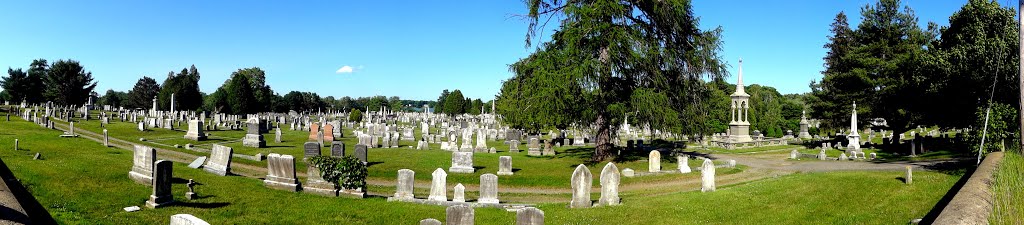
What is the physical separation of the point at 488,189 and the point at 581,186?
2437 millimetres

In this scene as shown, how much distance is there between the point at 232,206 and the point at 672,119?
1602 centimetres

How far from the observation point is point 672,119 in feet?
71.7

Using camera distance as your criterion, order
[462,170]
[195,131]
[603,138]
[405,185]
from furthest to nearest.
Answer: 1. [195,131]
2. [603,138]
3. [462,170]
4. [405,185]

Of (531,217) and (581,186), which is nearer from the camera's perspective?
(531,217)

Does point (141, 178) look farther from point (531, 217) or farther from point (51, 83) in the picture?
point (51, 83)

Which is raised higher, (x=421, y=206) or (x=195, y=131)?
(x=195, y=131)

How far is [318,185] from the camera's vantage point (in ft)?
48.5

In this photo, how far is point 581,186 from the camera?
13250 millimetres

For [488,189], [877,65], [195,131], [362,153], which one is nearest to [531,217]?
[488,189]

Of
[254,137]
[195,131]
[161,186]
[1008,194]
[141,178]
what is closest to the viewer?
[1008,194]

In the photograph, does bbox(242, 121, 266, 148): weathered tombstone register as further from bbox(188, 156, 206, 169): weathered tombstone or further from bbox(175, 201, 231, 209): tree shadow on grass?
bbox(175, 201, 231, 209): tree shadow on grass

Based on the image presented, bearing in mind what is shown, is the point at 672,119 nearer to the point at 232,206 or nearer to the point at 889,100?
the point at 232,206

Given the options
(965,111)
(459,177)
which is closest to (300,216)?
(459,177)

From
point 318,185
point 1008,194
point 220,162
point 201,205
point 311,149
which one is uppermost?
point 1008,194
